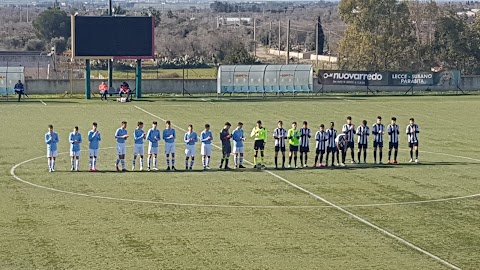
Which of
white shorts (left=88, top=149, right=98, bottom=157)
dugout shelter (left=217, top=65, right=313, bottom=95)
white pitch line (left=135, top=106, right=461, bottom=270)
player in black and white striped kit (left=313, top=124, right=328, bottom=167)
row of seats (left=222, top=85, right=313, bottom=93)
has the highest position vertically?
dugout shelter (left=217, top=65, right=313, bottom=95)

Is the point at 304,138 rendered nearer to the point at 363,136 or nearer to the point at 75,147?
the point at 363,136

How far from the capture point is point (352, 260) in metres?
22.8

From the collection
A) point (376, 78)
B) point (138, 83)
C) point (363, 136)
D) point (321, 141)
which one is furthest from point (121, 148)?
point (376, 78)

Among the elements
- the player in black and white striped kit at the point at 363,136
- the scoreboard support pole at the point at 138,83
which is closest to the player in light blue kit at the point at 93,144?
the player in black and white striped kit at the point at 363,136

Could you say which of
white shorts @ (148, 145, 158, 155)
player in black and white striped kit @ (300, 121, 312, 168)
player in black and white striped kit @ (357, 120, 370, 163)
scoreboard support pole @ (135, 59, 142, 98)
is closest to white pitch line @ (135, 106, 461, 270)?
player in black and white striped kit @ (300, 121, 312, 168)

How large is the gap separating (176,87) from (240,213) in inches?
1660

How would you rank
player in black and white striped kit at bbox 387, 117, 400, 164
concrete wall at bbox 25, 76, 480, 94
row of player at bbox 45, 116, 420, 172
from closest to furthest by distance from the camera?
row of player at bbox 45, 116, 420, 172 → player in black and white striped kit at bbox 387, 117, 400, 164 → concrete wall at bbox 25, 76, 480, 94

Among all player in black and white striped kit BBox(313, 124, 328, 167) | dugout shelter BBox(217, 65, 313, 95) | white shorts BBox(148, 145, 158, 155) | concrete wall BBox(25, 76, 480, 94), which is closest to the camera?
white shorts BBox(148, 145, 158, 155)

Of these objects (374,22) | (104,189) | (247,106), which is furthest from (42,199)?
(374,22)

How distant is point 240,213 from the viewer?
90.9 ft

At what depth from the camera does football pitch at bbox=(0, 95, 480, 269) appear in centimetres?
2295

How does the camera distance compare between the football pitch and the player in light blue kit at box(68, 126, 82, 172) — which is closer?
the football pitch

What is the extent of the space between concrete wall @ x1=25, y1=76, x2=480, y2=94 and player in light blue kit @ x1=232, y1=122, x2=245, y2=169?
3275 centimetres

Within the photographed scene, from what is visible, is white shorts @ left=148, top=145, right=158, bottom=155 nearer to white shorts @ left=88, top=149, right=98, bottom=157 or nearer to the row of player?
the row of player
